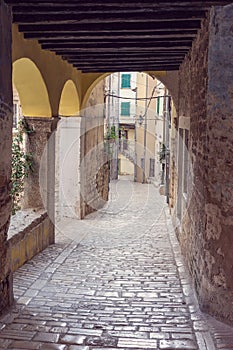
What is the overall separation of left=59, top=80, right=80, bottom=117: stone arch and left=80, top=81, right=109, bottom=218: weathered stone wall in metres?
0.44

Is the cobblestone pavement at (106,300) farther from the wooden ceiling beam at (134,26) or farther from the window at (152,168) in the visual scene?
the window at (152,168)

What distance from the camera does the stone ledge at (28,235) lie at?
260 inches

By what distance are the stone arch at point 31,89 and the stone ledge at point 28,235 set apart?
5.85 feet

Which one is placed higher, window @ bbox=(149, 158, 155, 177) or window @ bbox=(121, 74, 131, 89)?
window @ bbox=(121, 74, 131, 89)

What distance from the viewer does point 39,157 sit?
26.5 ft

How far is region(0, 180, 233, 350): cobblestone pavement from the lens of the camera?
427 centimetres

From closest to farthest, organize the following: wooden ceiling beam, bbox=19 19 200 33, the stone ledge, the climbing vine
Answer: wooden ceiling beam, bbox=19 19 200 33 < the stone ledge < the climbing vine

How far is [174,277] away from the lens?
6.61 m

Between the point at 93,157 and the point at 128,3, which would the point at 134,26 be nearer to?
the point at 128,3

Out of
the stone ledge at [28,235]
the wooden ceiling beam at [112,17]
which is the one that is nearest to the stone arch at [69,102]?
the stone ledge at [28,235]

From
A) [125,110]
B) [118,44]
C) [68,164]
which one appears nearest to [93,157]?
[68,164]

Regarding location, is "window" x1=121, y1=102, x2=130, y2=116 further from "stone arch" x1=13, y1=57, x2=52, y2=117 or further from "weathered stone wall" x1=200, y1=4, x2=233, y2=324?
"weathered stone wall" x1=200, y1=4, x2=233, y2=324

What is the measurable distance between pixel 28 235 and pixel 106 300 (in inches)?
84.5

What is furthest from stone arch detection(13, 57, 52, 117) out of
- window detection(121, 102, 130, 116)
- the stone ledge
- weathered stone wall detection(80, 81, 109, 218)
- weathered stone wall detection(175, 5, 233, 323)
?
window detection(121, 102, 130, 116)
